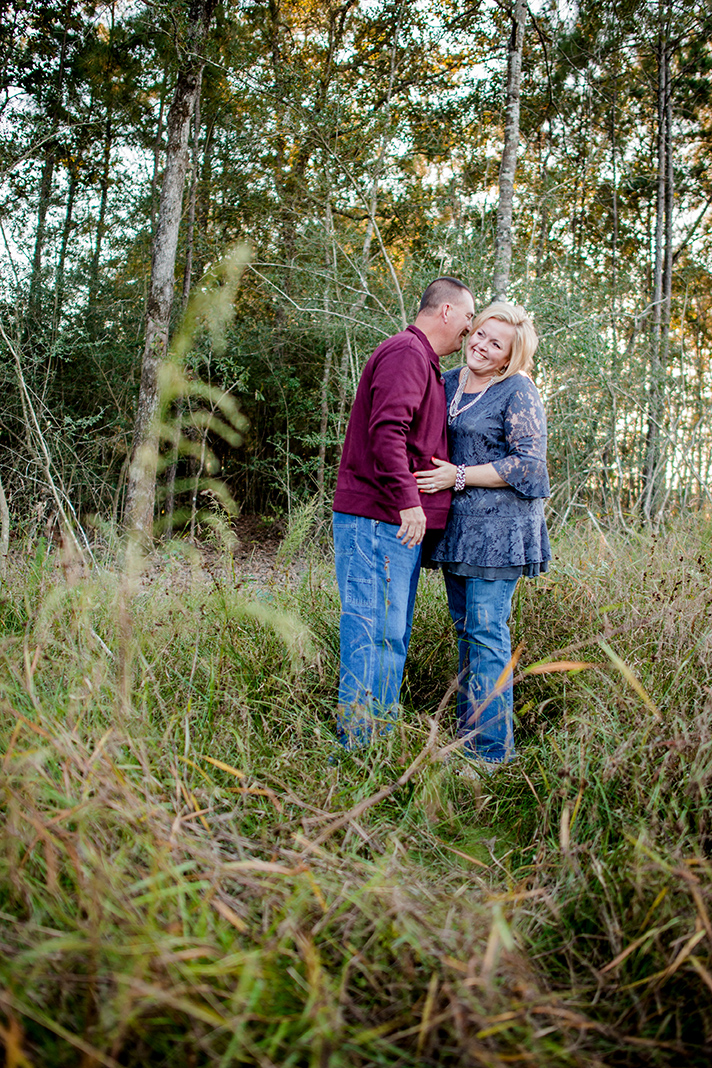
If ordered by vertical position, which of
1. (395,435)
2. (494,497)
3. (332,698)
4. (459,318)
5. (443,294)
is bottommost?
(332,698)

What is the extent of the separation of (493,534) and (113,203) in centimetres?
1110

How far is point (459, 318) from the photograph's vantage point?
9.41ft

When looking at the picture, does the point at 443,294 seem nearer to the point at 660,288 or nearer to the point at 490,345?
the point at 490,345

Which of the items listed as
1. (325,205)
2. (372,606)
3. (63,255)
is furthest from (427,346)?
(63,255)

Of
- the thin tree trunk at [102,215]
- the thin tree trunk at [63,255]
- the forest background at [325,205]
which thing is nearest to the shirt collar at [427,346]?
the forest background at [325,205]

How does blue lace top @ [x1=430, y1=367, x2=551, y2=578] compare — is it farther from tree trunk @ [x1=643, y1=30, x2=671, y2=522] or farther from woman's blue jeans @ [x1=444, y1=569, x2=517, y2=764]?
tree trunk @ [x1=643, y1=30, x2=671, y2=522]

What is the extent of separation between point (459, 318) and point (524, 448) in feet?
2.19

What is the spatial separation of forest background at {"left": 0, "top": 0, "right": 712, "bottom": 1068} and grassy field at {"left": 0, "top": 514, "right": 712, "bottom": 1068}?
13 mm

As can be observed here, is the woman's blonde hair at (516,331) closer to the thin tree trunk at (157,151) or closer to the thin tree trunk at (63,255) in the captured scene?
the thin tree trunk at (63,255)

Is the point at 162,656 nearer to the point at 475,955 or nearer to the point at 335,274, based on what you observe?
the point at 475,955

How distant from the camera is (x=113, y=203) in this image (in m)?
11.1

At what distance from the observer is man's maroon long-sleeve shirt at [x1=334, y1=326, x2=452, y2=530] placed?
2.53 metres

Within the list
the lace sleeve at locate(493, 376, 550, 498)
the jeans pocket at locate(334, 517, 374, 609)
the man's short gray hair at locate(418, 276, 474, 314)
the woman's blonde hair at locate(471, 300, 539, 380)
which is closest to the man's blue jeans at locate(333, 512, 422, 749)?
the jeans pocket at locate(334, 517, 374, 609)

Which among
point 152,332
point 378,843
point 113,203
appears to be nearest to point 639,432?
point 152,332
